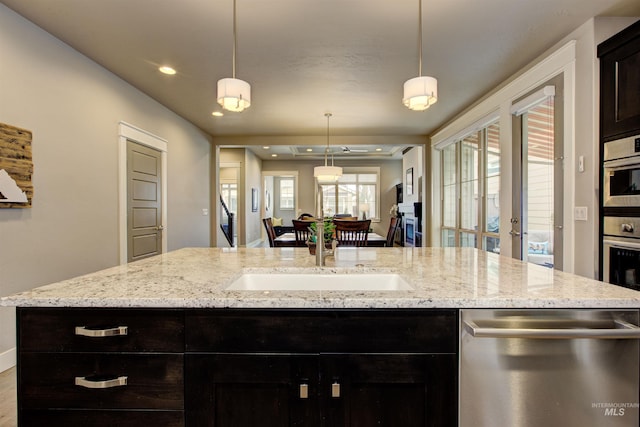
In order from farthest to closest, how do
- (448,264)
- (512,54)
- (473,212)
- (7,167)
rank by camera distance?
(473,212), (512,54), (7,167), (448,264)

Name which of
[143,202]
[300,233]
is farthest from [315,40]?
[143,202]

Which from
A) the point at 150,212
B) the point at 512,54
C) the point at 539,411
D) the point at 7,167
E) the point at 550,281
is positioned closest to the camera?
the point at 539,411

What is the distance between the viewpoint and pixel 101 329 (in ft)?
3.17

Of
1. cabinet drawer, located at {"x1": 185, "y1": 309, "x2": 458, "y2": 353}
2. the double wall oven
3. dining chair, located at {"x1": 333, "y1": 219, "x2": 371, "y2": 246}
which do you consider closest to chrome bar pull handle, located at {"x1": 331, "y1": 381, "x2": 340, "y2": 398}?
cabinet drawer, located at {"x1": 185, "y1": 309, "x2": 458, "y2": 353}

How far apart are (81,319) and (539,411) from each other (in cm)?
141

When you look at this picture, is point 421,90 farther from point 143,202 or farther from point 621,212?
point 143,202

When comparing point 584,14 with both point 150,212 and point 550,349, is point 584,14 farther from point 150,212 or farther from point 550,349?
point 150,212

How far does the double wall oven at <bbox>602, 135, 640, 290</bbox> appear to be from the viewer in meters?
2.00

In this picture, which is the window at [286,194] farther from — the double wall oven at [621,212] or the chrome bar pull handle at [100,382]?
the chrome bar pull handle at [100,382]

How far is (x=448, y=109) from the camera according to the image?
4.64 metres

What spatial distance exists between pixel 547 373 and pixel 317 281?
88cm

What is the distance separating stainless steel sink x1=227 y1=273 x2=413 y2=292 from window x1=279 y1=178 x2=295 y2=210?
931 centimetres

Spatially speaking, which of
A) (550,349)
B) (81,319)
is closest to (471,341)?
(550,349)

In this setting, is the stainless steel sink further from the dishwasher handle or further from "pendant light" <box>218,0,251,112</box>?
"pendant light" <box>218,0,251,112</box>
